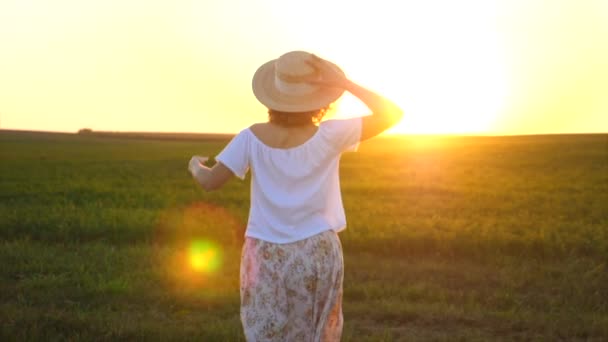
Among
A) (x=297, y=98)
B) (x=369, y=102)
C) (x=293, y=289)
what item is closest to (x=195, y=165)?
(x=297, y=98)

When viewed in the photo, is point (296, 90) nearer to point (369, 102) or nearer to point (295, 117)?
point (295, 117)

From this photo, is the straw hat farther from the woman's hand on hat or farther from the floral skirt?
the floral skirt

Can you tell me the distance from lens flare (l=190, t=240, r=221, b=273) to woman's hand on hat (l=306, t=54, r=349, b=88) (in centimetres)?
546

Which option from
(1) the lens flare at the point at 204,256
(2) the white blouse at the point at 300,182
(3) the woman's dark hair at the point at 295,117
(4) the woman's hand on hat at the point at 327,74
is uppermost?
(4) the woman's hand on hat at the point at 327,74

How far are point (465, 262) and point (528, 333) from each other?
10.9 ft

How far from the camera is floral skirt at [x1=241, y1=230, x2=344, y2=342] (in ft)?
12.3

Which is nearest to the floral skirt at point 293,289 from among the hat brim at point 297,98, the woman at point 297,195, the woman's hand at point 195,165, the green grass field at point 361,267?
the woman at point 297,195

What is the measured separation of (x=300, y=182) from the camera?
12.4 ft

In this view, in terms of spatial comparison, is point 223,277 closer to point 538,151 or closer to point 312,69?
A: point 312,69

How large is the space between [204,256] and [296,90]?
6530mm

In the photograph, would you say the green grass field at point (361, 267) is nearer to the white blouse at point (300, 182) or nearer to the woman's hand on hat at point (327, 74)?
the white blouse at point (300, 182)

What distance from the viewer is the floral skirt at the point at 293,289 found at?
3.74 meters

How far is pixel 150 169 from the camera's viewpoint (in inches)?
1179

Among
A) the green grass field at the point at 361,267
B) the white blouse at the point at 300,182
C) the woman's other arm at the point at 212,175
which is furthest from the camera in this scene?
the green grass field at the point at 361,267
